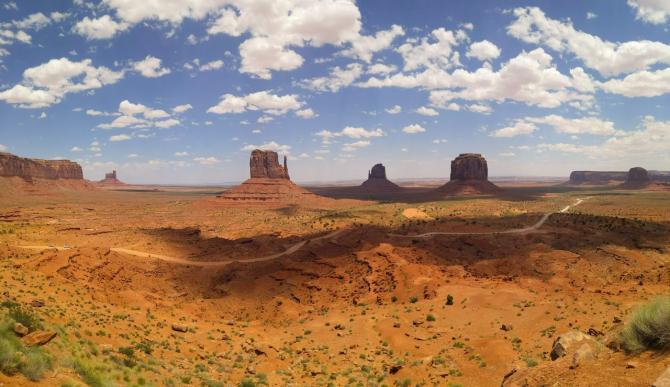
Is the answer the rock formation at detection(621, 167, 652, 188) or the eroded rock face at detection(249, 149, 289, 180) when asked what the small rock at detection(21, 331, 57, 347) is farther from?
the rock formation at detection(621, 167, 652, 188)

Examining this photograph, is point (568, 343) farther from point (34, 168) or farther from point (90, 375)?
point (34, 168)

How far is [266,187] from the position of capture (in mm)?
134000

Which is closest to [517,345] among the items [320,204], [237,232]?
[237,232]

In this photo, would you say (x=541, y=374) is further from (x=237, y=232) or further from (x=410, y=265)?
(x=237, y=232)

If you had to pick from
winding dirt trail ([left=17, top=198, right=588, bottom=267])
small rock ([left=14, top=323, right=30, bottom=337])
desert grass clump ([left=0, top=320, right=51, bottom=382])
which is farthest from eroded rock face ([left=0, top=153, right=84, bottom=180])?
desert grass clump ([left=0, top=320, right=51, bottom=382])

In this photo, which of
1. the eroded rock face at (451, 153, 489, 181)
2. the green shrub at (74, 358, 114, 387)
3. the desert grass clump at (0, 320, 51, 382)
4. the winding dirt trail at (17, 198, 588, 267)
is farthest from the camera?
the eroded rock face at (451, 153, 489, 181)

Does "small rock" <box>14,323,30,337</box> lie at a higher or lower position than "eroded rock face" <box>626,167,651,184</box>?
lower

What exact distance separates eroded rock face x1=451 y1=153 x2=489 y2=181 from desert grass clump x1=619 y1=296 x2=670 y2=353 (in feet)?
488

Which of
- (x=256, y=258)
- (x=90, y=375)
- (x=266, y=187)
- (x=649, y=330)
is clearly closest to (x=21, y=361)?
(x=90, y=375)

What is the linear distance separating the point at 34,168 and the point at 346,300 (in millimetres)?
187176

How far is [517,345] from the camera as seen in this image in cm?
2208

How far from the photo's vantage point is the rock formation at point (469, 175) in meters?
150

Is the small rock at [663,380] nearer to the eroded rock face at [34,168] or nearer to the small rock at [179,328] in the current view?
the small rock at [179,328]

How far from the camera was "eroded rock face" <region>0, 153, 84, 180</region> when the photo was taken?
148375 millimetres
